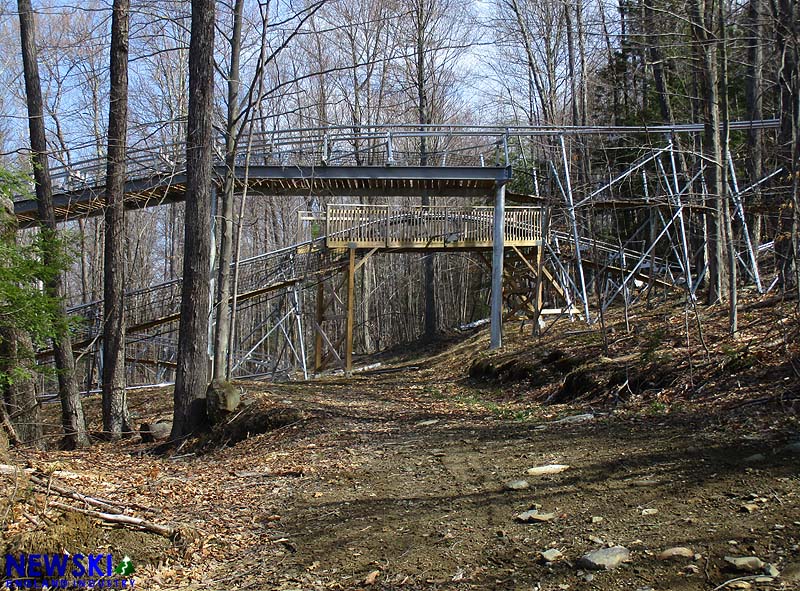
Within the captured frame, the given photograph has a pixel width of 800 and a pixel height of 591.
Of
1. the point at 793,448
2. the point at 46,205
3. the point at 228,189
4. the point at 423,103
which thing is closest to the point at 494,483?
the point at 793,448

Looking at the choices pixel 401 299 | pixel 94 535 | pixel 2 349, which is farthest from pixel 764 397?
pixel 401 299

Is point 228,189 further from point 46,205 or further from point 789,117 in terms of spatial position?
point 789,117

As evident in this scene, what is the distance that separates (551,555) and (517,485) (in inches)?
55.2

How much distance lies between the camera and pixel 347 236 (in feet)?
58.8

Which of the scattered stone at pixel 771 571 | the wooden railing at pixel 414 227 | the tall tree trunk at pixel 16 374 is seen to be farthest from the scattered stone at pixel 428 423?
the wooden railing at pixel 414 227

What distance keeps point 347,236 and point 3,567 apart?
46.8ft

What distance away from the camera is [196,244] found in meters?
9.85

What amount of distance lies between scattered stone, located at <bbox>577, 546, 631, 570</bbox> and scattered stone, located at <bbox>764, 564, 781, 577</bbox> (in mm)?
681

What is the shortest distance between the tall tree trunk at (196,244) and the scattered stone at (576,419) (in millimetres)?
5154

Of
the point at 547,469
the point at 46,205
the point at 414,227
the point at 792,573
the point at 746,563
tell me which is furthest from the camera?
the point at 414,227

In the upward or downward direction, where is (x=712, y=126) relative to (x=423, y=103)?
downward

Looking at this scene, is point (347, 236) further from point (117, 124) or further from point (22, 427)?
point (22, 427)

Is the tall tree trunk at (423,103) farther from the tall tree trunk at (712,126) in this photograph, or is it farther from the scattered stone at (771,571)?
the scattered stone at (771,571)

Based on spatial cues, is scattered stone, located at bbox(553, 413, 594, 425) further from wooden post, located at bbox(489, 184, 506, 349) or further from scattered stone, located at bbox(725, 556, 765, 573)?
wooden post, located at bbox(489, 184, 506, 349)
